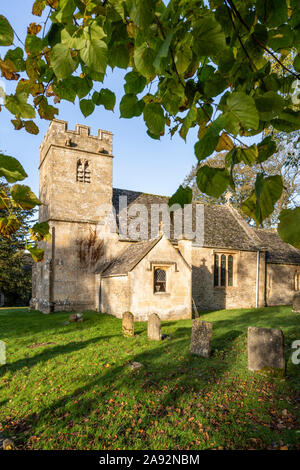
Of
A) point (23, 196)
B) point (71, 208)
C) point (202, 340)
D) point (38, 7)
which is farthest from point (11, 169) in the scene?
point (71, 208)

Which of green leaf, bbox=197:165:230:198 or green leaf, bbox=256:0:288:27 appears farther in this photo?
green leaf, bbox=256:0:288:27

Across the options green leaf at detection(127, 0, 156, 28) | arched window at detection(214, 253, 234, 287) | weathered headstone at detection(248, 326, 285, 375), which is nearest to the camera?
green leaf at detection(127, 0, 156, 28)

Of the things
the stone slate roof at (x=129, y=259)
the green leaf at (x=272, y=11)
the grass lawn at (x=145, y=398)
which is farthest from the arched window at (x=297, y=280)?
the green leaf at (x=272, y=11)

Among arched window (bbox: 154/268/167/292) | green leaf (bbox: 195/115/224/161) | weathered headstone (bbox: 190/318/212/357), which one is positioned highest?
green leaf (bbox: 195/115/224/161)

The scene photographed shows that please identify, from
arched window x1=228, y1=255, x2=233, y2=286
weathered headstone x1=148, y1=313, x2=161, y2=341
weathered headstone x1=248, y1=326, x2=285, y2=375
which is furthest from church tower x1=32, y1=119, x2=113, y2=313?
weathered headstone x1=248, y1=326, x2=285, y2=375

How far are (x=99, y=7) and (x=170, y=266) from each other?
1376cm

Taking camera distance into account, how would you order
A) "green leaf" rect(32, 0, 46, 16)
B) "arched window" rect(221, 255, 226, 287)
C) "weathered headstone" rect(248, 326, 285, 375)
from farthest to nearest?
"arched window" rect(221, 255, 226, 287), "weathered headstone" rect(248, 326, 285, 375), "green leaf" rect(32, 0, 46, 16)

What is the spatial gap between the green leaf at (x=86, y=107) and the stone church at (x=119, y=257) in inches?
482

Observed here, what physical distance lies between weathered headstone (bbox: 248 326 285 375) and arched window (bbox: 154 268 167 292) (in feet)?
25.5

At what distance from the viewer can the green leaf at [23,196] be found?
1.34 m

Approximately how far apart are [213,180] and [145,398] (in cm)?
583

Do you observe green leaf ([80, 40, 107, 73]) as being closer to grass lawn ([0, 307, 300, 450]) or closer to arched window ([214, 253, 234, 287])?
grass lawn ([0, 307, 300, 450])

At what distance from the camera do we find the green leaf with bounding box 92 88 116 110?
6.02ft

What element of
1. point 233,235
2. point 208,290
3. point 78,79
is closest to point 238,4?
point 78,79
